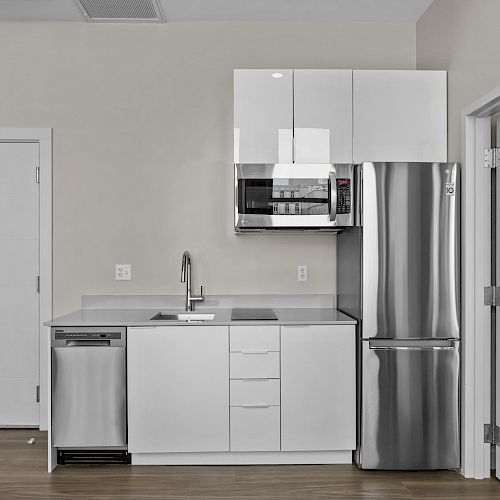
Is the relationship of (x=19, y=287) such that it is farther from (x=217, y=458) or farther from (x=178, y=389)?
(x=217, y=458)

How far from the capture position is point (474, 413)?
Result: 317cm

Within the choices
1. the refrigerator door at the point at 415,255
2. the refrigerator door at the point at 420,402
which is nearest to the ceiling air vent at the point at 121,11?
the refrigerator door at the point at 415,255

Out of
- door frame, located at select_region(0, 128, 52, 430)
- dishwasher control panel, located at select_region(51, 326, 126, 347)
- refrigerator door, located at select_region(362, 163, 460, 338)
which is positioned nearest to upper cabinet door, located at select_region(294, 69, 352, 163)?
refrigerator door, located at select_region(362, 163, 460, 338)

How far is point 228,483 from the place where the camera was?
3.11m

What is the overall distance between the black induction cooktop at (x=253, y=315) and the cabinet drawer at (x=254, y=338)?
0.33 feet

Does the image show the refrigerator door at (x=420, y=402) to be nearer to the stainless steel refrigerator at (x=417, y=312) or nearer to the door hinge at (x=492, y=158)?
the stainless steel refrigerator at (x=417, y=312)

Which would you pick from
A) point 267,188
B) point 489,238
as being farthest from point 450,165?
point 267,188

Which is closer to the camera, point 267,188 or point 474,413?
point 474,413

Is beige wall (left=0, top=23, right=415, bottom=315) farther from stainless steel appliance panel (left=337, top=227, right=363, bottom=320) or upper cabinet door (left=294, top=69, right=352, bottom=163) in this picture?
upper cabinet door (left=294, top=69, right=352, bottom=163)

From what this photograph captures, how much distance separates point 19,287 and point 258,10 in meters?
2.49

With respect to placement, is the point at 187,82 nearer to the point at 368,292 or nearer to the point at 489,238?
the point at 368,292

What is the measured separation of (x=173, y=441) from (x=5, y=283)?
170cm

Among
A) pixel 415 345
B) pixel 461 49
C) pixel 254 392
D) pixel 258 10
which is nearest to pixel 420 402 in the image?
pixel 415 345

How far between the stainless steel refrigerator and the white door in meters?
2.32
